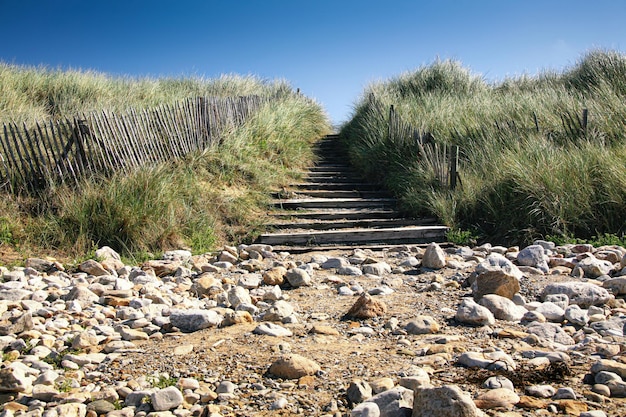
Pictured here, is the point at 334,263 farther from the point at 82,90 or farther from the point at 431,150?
the point at 82,90

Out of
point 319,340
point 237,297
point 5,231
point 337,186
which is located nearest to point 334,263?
point 237,297

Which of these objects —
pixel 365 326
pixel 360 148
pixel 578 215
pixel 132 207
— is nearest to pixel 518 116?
pixel 360 148

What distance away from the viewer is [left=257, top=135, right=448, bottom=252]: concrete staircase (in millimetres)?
8383

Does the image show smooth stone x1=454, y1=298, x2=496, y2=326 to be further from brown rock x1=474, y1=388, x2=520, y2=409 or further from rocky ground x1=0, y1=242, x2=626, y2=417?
brown rock x1=474, y1=388, x2=520, y2=409

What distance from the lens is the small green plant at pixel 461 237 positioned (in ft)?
26.8

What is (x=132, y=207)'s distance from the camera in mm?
7516

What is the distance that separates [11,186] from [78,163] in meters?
0.96

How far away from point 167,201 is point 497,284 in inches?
192

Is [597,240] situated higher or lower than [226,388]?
higher

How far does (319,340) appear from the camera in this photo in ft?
12.5

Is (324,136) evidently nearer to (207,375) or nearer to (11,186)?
(11,186)

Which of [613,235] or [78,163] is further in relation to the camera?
[78,163]

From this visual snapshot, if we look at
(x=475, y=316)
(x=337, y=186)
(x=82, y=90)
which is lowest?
(x=475, y=316)

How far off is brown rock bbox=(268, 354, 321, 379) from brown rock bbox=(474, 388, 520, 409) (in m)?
0.91
